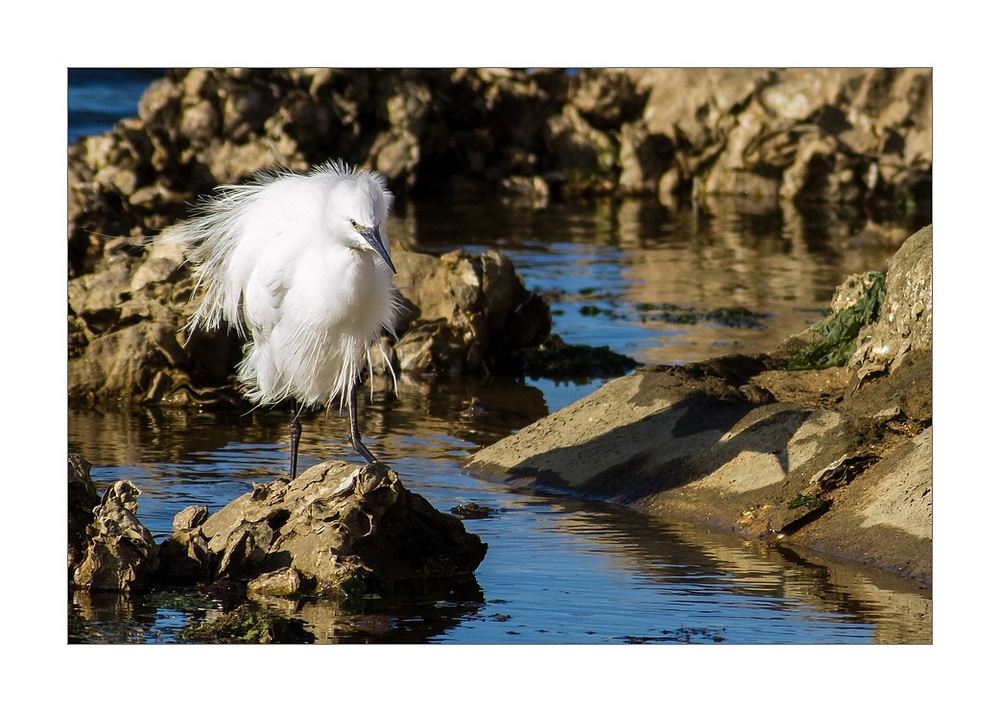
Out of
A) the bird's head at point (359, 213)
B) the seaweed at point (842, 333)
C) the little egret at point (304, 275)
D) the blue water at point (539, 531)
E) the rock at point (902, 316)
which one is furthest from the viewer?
the seaweed at point (842, 333)

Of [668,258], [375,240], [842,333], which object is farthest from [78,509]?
[668,258]

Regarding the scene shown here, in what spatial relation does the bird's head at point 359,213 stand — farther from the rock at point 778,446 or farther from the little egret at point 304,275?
the rock at point 778,446

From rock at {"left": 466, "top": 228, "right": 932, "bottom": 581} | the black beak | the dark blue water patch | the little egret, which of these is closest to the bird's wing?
the little egret

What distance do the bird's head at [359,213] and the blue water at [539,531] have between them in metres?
1.17

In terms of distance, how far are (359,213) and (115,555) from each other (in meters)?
1.56

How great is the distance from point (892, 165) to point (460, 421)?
10.7 m

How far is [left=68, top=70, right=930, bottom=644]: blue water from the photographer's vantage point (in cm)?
515

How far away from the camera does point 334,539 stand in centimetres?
545

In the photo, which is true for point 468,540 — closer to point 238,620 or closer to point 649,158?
point 238,620

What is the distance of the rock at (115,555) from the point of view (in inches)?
213

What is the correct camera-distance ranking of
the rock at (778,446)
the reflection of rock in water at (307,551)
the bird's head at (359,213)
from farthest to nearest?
1. the rock at (778,446)
2. the bird's head at (359,213)
3. the reflection of rock in water at (307,551)

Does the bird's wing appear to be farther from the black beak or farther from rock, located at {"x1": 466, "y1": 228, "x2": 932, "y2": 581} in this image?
rock, located at {"x1": 466, "y1": 228, "x2": 932, "y2": 581}

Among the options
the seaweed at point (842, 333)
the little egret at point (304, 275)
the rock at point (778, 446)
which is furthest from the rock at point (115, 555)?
the seaweed at point (842, 333)

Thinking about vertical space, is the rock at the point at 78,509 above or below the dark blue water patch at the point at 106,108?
below
